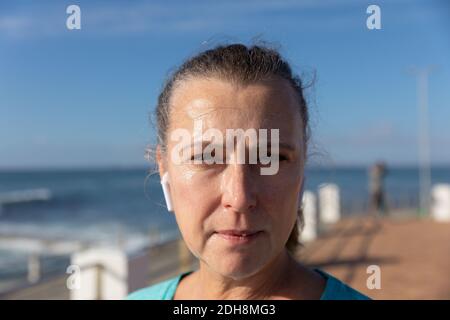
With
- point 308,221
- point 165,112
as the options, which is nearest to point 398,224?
point 308,221

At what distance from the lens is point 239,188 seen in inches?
44.9

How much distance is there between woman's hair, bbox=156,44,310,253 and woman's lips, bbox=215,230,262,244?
283 mm

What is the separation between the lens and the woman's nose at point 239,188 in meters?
1.14

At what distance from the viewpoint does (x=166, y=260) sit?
10.4 m

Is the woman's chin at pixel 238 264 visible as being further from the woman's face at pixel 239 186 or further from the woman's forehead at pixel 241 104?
the woman's forehead at pixel 241 104

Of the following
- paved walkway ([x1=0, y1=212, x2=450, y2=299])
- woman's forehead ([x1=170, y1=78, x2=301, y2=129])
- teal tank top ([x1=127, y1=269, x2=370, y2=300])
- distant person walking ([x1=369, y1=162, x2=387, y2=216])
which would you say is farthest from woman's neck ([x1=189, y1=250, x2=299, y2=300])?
distant person walking ([x1=369, y1=162, x2=387, y2=216])

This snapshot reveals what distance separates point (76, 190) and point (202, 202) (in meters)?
67.5

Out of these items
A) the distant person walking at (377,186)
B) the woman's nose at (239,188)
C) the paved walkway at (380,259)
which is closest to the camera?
the woman's nose at (239,188)

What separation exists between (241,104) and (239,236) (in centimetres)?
34

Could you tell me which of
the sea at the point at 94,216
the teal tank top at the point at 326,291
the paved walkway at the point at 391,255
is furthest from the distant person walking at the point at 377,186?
the teal tank top at the point at 326,291

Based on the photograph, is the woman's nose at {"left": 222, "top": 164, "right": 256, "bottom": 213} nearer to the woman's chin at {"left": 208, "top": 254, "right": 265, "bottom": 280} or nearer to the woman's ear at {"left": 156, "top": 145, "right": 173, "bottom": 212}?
the woman's chin at {"left": 208, "top": 254, "right": 265, "bottom": 280}

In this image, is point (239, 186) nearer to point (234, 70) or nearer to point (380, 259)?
point (234, 70)

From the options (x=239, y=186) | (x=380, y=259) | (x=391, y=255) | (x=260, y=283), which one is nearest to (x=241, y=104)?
(x=239, y=186)
